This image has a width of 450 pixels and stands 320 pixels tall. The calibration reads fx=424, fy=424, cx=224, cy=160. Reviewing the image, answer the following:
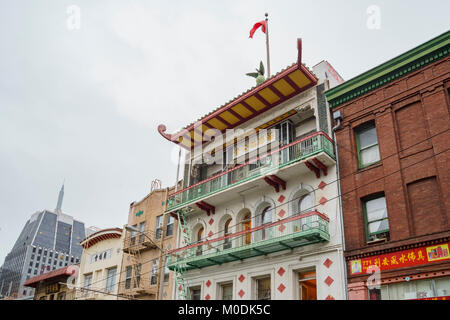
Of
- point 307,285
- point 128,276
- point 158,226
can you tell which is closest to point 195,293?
point 307,285

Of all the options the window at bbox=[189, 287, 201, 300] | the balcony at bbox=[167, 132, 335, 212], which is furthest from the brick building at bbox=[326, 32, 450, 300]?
the window at bbox=[189, 287, 201, 300]

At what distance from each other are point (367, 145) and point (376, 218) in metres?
3.52

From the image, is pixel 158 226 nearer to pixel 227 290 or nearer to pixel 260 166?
pixel 227 290

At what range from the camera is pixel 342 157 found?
1914cm

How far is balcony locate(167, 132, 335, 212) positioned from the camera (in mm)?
19094

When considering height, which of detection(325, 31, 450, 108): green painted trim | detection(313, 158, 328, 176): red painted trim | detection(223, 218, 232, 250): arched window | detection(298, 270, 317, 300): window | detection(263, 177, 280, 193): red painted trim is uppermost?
detection(325, 31, 450, 108): green painted trim

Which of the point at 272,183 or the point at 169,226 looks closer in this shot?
the point at 272,183

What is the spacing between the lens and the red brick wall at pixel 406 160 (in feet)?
51.3

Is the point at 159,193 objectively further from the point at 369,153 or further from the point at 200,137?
the point at 369,153

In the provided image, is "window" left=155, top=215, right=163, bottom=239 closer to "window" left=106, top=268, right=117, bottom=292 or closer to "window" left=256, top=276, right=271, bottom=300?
"window" left=106, top=268, right=117, bottom=292

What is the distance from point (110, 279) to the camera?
105 ft

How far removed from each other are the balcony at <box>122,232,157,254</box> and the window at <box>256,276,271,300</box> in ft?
34.1

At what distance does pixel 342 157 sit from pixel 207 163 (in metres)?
9.71
